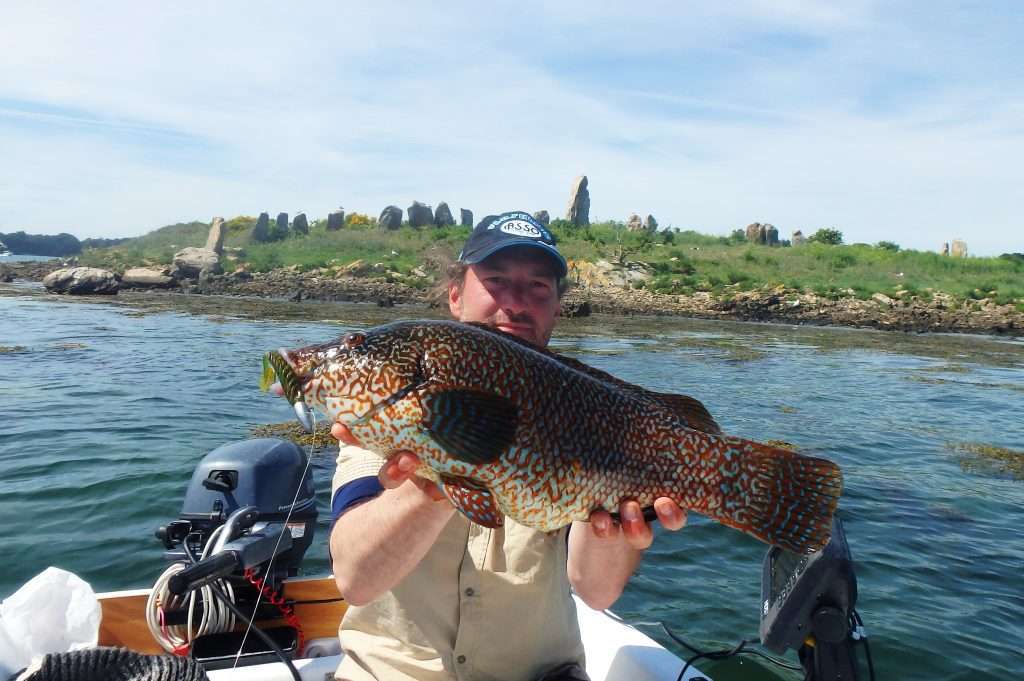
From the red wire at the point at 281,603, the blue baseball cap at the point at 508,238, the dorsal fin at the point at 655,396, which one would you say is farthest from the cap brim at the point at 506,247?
the red wire at the point at 281,603

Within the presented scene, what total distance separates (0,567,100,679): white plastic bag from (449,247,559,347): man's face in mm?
2260

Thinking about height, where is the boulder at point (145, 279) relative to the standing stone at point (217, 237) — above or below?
below

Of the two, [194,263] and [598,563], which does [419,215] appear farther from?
[598,563]

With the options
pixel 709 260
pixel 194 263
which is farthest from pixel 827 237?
pixel 194 263

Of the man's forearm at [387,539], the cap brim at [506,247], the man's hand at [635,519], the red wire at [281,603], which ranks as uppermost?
the cap brim at [506,247]

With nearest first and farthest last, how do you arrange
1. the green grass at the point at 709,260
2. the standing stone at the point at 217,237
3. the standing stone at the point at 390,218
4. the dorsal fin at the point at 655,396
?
the dorsal fin at the point at 655,396 → the green grass at the point at 709,260 → the standing stone at the point at 217,237 → the standing stone at the point at 390,218

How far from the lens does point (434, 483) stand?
2689mm

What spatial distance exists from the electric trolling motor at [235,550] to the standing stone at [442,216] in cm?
6881

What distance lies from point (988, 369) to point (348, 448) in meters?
24.8

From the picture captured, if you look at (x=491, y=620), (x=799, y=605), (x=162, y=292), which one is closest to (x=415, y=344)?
(x=491, y=620)

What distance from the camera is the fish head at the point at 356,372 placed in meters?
2.62

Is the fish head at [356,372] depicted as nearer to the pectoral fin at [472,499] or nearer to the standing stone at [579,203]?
the pectoral fin at [472,499]

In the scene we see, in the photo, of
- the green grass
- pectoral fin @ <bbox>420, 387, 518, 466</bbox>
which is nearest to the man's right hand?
pectoral fin @ <bbox>420, 387, 518, 466</bbox>

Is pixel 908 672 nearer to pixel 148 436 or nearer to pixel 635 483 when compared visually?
pixel 635 483
